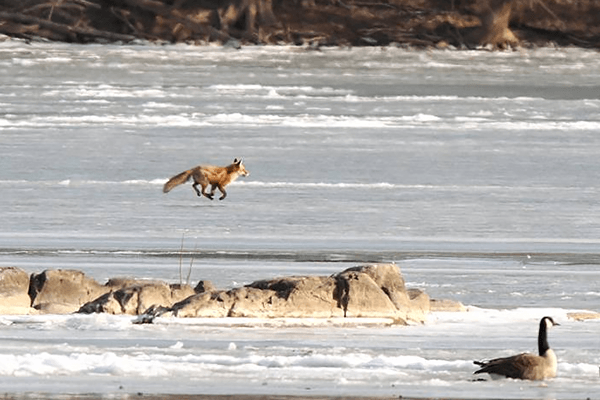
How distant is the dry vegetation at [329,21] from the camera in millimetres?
39562

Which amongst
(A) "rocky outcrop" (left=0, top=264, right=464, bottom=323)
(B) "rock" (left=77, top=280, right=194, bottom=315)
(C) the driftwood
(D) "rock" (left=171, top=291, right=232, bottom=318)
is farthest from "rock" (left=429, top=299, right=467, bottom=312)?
(C) the driftwood

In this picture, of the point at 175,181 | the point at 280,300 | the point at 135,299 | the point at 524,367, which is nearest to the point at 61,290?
the point at 135,299

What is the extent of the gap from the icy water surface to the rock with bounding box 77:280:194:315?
0.32 m

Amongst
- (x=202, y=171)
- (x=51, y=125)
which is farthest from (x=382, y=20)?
(x=202, y=171)

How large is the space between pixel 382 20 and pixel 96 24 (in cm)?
714

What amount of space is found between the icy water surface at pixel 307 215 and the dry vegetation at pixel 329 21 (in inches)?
398

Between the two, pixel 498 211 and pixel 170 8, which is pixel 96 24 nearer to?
pixel 170 8

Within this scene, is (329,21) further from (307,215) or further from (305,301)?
(305,301)

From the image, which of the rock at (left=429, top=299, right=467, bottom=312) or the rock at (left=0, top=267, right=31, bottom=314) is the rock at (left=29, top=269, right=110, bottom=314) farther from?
the rock at (left=429, top=299, right=467, bottom=312)

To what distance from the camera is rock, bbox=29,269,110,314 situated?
28.8 ft

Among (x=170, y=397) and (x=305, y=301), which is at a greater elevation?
(x=305, y=301)

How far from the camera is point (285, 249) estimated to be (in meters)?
11.1

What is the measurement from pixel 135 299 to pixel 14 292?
77 centimetres

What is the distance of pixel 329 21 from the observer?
41031 mm
